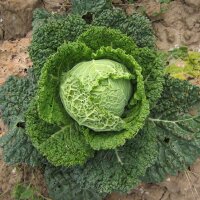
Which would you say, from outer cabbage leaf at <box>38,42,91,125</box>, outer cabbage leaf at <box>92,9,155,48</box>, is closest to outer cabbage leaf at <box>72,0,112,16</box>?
outer cabbage leaf at <box>92,9,155,48</box>

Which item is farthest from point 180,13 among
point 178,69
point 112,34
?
point 112,34

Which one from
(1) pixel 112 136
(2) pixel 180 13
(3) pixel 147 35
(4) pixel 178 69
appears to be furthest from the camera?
(2) pixel 180 13

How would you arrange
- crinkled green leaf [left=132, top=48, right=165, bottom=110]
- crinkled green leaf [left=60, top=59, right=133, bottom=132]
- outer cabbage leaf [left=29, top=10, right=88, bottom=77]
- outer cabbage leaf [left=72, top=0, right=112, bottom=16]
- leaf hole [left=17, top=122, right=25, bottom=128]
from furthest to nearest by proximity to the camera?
1. outer cabbage leaf [left=72, top=0, right=112, bottom=16]
2. leaf hole [left=17, top=122, right=25, bottom=128]
3. outer cabbage leaf [left=29, top=10, right=88, bottom=77]
4. crinkled green leaf [left=132, top=48, right=165, bottom=110]
5. crinkled green leaf [left=60, top=59, right=133, bottom=132]

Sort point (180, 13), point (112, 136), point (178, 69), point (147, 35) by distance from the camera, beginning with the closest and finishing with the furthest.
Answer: point (112, 136), point (147, 35), point (178, 69), point (180, 13)

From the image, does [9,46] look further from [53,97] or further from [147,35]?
[147,35]

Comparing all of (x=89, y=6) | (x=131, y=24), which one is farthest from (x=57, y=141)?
(x=89, y=6)

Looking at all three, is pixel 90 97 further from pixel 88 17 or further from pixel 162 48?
pixel 162 48

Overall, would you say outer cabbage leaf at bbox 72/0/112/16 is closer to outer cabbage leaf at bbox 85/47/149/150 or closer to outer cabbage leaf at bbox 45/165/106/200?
outer cabbage leaf at bbox 85/47/149/150
